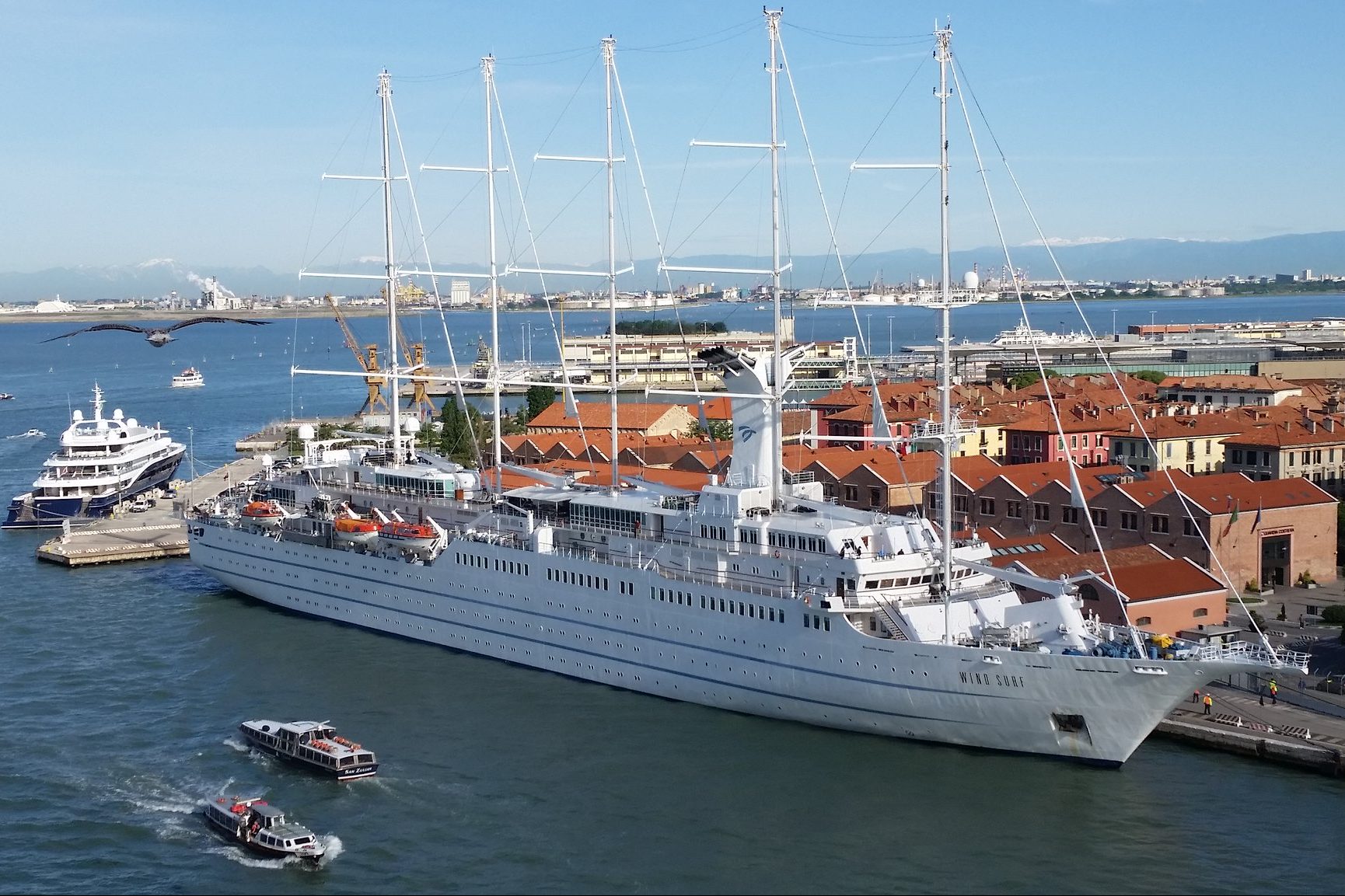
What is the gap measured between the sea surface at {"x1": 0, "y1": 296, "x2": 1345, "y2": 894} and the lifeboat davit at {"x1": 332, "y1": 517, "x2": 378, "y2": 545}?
3201mm

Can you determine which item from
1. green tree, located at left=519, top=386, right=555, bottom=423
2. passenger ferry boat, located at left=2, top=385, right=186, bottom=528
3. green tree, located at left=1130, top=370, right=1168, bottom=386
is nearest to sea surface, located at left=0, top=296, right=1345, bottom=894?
passenger ferry boat, located at left=2, top=385, right=186, bottom=528

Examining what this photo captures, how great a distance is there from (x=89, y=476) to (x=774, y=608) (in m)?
37.4

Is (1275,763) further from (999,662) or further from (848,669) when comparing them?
(848,669)

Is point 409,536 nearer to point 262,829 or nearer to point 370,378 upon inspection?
point 262,829

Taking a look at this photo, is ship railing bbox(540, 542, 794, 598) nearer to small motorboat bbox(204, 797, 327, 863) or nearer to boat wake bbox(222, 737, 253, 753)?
boat wake bbox(222, 737, 253, 753)

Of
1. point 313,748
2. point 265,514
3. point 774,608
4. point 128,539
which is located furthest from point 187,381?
point 774,608

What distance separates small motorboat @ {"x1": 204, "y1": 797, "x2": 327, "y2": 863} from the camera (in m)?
21.2

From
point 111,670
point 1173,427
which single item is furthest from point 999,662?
point 1173,427

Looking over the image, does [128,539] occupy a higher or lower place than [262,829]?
higher

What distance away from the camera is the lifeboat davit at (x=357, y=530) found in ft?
116

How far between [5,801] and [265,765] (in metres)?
4.31

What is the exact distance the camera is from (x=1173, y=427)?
152ft

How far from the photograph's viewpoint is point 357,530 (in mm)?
35562

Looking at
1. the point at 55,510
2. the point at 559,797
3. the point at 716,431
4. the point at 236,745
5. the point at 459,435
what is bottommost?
the point at 559,797
